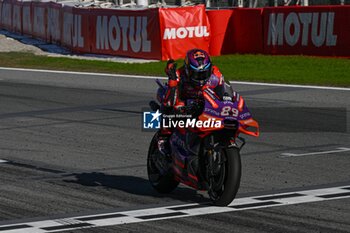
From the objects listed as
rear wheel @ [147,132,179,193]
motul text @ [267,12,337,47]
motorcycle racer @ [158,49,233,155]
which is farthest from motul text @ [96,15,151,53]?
motorcycle racer @ [158,49,233,155]

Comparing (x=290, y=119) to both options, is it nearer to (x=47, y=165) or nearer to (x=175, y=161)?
(x=47, y=165)

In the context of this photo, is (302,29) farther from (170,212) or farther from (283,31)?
(170,212)

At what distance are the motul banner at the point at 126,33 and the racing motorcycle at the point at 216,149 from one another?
68.5 ft

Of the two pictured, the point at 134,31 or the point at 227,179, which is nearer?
the point at 227,179

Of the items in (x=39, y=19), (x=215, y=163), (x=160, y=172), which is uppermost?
(x=215, y=163)

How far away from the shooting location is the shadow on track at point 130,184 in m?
10.2

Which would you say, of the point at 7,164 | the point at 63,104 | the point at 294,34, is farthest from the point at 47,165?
the point at 294,34

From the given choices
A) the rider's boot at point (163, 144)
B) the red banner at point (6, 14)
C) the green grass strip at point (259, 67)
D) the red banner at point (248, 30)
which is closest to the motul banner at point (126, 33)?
the green grass strip at point (259, 67)

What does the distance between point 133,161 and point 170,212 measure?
3.64 metres

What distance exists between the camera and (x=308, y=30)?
28109 mm

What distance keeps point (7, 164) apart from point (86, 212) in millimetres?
3733

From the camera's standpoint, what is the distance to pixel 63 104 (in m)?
20.4

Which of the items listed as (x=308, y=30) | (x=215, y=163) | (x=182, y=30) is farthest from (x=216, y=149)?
(x=182, y=30)

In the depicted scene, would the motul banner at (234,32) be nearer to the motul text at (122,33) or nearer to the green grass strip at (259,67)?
the green grass strip at (259,67)
